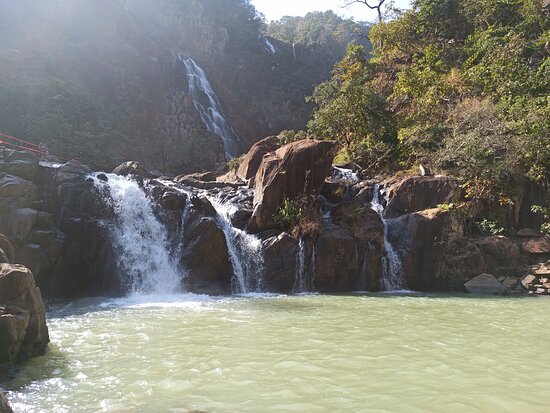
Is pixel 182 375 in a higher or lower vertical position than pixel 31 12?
lower

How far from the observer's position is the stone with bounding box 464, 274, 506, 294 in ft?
51.3

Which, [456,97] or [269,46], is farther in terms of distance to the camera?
A: [269,46]

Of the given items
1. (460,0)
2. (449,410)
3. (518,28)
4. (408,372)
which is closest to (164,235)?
(408,372)

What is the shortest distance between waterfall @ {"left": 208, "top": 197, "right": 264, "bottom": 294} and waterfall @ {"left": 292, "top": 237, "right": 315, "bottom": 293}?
1350mm

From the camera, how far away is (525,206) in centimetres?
1856

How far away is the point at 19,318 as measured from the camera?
22.2 feet

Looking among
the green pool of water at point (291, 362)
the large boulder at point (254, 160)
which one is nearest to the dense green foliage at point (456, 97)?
the large boulder at point (254, 160)

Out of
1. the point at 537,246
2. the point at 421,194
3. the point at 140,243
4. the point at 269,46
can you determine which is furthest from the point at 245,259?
the point at 269,46

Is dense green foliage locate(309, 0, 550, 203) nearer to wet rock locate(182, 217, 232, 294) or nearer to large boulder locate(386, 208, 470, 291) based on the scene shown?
large boulder locate(386, 208, 470, 291)

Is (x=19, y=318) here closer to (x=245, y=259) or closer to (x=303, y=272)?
(x=245, y=259)

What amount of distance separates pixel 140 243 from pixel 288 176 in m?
6.51

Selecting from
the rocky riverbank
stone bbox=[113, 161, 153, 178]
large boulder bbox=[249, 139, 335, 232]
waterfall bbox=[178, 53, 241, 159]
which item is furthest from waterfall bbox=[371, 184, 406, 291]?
waterfall bbox=[178, 53, 241, 159]

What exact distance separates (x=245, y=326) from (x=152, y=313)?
3094 mm

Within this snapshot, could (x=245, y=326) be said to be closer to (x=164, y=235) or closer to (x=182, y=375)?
(x=182, y=375)
